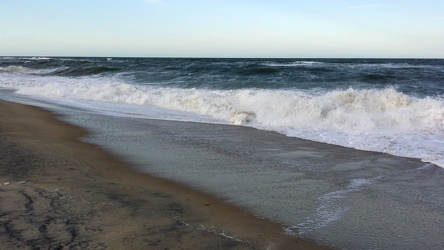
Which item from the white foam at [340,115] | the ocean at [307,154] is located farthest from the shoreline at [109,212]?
the white foam at [340,115]

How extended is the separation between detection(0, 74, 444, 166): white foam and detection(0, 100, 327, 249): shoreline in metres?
4.06

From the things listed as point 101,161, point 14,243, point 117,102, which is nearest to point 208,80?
point 117,102

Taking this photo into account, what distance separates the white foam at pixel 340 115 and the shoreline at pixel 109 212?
4.06 metres

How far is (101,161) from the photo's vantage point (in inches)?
235

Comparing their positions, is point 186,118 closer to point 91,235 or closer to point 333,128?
point 333,128

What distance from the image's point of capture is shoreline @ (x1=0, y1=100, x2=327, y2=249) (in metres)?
3.21

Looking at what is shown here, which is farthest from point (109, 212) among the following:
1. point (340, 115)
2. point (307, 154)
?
point (340, 115)

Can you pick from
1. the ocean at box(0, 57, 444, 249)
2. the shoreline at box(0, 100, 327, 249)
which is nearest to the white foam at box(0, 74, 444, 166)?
the ocean at box(0, 57, 444, 249)

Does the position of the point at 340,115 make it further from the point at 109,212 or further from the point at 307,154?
the point at 109,212

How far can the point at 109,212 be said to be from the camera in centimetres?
378

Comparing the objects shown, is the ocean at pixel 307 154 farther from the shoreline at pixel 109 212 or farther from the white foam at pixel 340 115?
the shoreline at pixel 109 212

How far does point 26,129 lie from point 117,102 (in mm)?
7189

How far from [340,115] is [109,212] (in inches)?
309

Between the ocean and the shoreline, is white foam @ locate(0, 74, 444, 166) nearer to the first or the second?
the ocean
